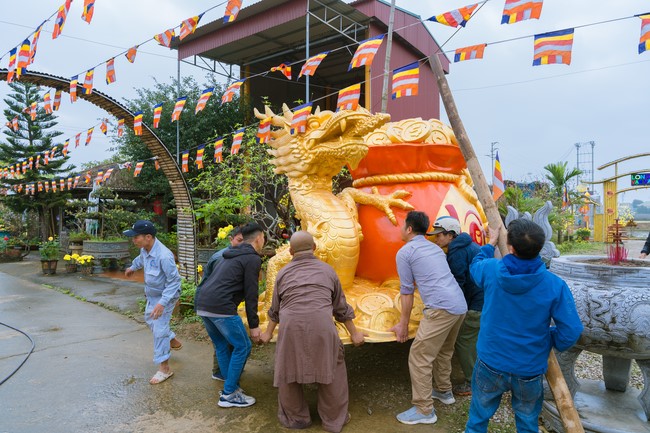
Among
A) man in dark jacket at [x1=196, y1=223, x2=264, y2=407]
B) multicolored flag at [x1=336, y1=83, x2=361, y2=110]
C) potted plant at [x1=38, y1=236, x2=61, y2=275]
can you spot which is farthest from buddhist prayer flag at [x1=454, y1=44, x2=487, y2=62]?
potted plant at [x1=38, y1=236, x2=61, y2=275]

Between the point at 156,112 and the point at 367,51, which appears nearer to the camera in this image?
the point at 367,51

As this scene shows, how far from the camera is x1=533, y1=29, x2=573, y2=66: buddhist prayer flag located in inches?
142

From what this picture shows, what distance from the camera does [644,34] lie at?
334 centimetres

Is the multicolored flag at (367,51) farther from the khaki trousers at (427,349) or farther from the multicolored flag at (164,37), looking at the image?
the khaki trousers at (427,349)

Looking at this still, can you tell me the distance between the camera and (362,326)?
10.4 feet

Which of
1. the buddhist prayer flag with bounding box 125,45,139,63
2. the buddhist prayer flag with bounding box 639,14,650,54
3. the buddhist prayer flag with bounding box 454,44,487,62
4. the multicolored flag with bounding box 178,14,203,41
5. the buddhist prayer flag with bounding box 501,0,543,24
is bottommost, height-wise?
the buddhist prayer flag with bounding box 639,14,650,54

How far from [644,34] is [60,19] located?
5878 millimetres

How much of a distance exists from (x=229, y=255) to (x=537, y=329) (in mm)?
2149

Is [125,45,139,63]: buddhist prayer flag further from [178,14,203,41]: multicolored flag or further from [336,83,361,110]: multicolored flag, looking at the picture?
[336,83,361,110]: multicolored flag

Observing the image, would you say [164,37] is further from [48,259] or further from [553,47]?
[48,259]

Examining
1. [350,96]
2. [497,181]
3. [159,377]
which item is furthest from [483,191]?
[159,377]

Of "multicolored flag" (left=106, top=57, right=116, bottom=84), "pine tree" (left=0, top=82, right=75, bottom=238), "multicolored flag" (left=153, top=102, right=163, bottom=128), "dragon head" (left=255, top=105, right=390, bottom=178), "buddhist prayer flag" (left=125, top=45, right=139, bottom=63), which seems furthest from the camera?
"pine tree" (left=0, top=82, right=75, bottom=238)

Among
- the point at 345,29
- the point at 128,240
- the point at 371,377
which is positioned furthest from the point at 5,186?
the point at 371,377

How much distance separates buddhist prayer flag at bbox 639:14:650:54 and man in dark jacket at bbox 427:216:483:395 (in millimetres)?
2072
